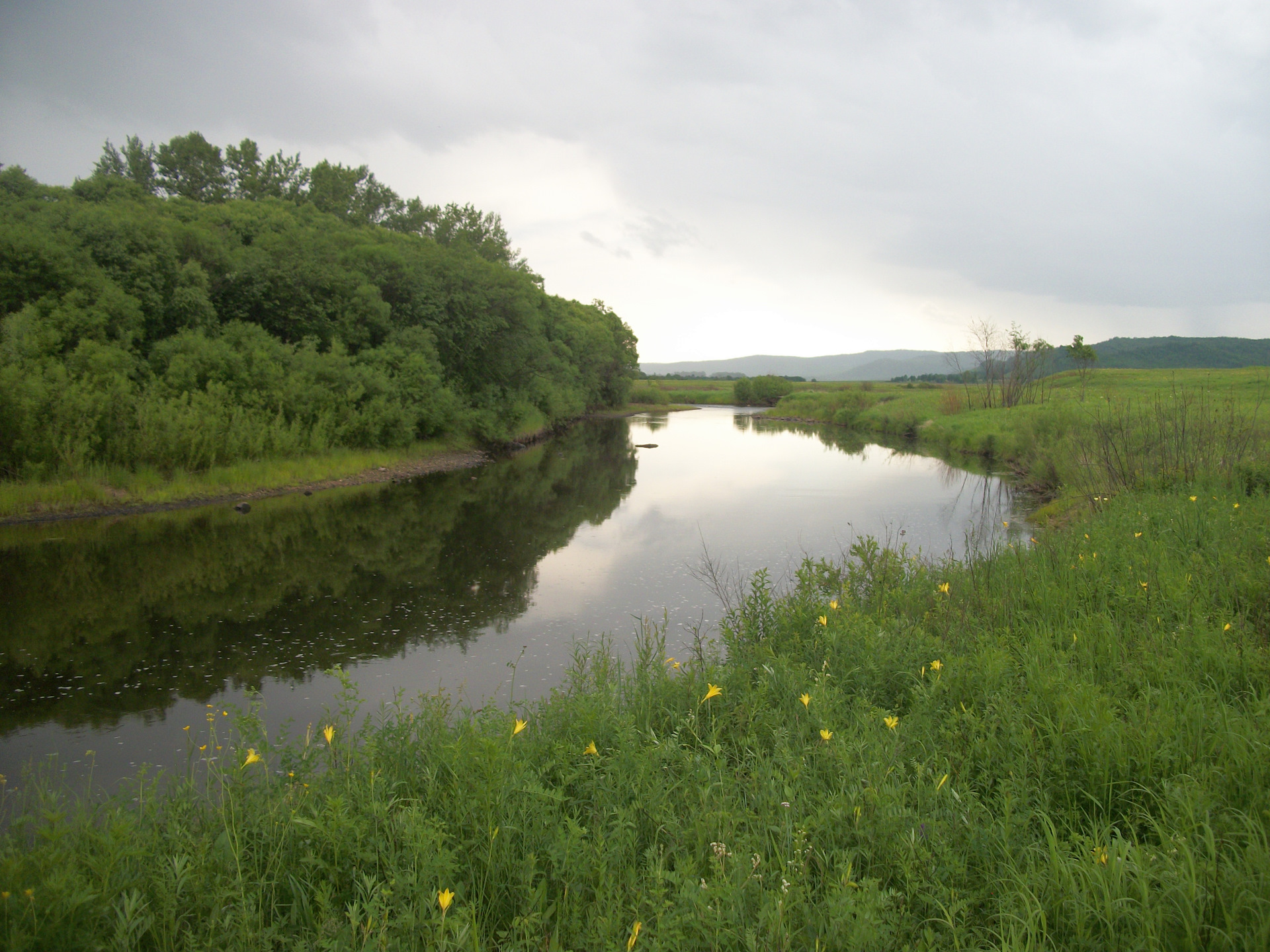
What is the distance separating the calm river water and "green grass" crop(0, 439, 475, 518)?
788 millimetres

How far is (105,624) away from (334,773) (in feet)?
22.8

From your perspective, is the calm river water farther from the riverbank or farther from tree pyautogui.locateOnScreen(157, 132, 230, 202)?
tree pyautogui.locateOnScreen(157, 132, 230, 202)

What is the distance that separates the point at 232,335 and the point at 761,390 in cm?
6351

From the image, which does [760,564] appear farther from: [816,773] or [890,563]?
[816,773]

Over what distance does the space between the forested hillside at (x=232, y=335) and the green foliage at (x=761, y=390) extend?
43.9m

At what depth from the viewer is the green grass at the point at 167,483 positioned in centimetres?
1287

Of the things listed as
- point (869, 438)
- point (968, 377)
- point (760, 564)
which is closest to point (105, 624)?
point (760, 564)

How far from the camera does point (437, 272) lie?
27906 mm

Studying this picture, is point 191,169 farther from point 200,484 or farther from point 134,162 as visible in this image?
point 200,484

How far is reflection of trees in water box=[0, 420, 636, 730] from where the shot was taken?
6996 millimetres

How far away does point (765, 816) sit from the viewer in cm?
291

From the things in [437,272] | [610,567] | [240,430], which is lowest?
[610,567]

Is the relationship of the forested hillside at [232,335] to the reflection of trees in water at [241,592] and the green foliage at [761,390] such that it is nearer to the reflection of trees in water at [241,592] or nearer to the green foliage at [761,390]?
the reflection of trees in water at [241,592]

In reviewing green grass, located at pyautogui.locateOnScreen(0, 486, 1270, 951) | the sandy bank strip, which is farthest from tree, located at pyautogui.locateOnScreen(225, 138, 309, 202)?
→ green grass, located at pyautogui.locateOnScreen(0, 486, 1270, 951)
